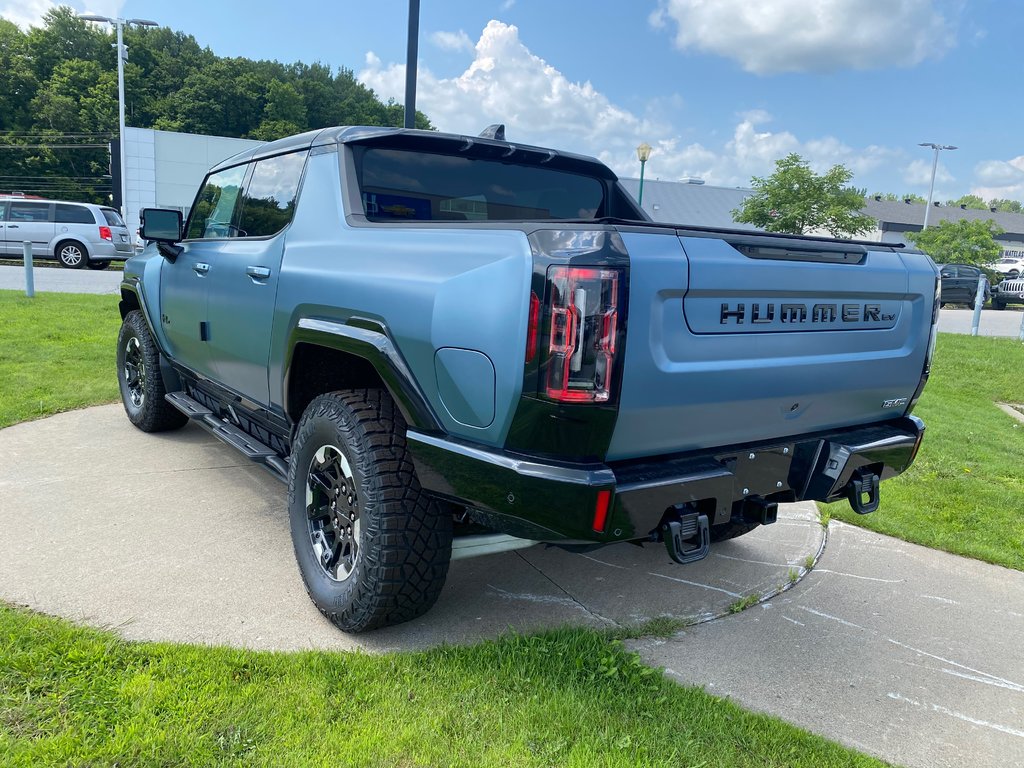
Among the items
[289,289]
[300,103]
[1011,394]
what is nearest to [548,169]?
[289,289]

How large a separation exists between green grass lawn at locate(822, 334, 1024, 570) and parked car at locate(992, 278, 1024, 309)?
68.3 ft

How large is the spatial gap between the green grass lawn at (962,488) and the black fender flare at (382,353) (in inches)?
126

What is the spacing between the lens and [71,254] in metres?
19.5

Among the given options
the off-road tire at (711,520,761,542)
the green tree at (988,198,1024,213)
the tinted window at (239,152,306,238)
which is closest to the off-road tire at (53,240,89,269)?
the tinted window at (239,152,306,238)

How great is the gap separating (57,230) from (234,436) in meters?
19.0

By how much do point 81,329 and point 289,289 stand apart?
25.6 feet

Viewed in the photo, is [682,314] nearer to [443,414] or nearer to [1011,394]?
[443,414]

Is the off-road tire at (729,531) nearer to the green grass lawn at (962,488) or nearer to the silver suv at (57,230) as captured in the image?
the green grass lawn at (962,488)

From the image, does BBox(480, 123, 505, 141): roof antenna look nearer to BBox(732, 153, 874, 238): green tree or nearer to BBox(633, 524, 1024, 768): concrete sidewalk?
BBox(633, 524, 1024, 768): concrete sidewalk

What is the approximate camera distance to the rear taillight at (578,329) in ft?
6.60

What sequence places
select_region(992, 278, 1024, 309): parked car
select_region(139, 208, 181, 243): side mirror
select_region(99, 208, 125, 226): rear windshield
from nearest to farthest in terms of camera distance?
select_region(139, 208, 181, 243): side mirror → select_region(99, 208, 125, 226): rear windshield → select_region(992, 278, 1024, 309): parked car

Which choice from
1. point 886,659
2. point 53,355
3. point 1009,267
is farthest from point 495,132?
point 1009,267

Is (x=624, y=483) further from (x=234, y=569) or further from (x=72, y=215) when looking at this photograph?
(x=72, y=215)

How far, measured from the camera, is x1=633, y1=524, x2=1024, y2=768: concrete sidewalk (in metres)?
2.42
